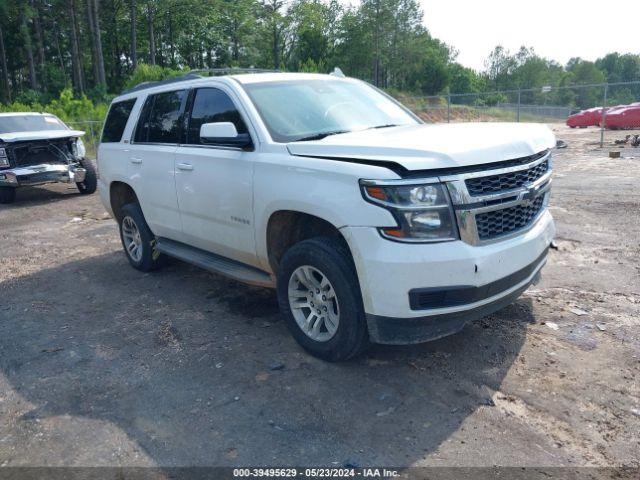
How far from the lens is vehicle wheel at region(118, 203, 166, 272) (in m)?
5.85

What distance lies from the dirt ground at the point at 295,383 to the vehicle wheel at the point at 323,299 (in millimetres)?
199

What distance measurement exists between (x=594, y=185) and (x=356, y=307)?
809 cm

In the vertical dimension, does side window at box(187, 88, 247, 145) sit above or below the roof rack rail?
below

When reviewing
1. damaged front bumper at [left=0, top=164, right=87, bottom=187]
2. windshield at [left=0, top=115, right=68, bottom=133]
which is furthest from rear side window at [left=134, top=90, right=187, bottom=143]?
windshield at [left=0, top=115, right=68, bottom=133]

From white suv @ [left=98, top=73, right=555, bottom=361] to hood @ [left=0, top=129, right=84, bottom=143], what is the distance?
6.82 metres

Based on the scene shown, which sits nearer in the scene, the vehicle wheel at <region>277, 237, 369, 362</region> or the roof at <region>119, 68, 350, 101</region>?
the vehicle wheel at <region>277, 237, 369, 362</region>

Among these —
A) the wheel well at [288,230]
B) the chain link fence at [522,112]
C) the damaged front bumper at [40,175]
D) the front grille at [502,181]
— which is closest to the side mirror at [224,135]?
the wheel well at [288,230]

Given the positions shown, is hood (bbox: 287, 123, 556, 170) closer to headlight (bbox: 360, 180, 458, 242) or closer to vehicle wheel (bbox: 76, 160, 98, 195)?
headlight (bbox: 360, 180, 458, 242)

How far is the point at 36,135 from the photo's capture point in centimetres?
1099

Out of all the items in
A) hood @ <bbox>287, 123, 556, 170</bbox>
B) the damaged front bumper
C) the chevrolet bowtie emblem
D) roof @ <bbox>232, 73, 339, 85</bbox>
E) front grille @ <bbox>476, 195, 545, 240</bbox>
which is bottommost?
the damaged front bumper

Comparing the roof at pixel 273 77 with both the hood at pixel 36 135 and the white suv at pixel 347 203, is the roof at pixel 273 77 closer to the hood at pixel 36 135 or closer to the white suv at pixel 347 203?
the white suv at pixel 347 203

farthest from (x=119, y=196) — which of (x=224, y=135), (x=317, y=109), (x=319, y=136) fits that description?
(x=319, y=136)

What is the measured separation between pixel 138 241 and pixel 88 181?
6.80 m

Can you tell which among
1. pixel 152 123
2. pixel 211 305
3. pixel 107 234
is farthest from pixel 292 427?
pixel 107 234
